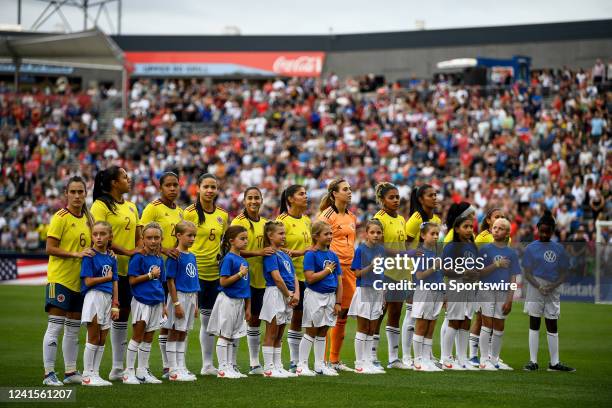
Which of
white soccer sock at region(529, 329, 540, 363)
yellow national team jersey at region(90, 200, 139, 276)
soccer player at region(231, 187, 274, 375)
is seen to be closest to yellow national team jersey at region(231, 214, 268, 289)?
soccer player at region(231, 187, 274, 375)

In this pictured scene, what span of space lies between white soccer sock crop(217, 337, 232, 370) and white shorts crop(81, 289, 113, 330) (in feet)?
4.60

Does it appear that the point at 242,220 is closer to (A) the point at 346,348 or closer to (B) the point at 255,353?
(B) the point at 255,353

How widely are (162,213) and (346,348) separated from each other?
179 inches

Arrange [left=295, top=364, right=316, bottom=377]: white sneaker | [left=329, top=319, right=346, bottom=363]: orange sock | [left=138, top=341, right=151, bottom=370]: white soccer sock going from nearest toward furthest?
[left=138, top=341, right=151, bottom=370]: white soccer sock
[left=295, top=364, right=316, bottom=377]: white sneaker
[left=329, top=319, right=346, bottom=363]: orange sock

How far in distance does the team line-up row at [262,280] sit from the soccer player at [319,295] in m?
0.01

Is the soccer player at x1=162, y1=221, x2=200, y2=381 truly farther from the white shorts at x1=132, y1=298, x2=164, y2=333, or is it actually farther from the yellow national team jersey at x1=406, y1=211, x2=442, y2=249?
the yellow national team jersey at x1=406, y1=211, x2=442, y2=249

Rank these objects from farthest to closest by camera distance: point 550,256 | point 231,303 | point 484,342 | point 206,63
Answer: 1. point 206,63
2. point 550,256
3. point 484,342
4. point 231,303

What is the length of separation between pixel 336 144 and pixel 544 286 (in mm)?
22718

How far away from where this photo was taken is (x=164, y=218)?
37.4ft

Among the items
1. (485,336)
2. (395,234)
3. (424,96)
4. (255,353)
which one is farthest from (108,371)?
(424,96)

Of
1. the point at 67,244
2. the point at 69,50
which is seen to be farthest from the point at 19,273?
the point at 67,244

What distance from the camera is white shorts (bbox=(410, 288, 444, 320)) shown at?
12.0 m

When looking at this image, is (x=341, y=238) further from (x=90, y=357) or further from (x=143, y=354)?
(x=90, y=357)

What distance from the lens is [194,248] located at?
1167 cm
